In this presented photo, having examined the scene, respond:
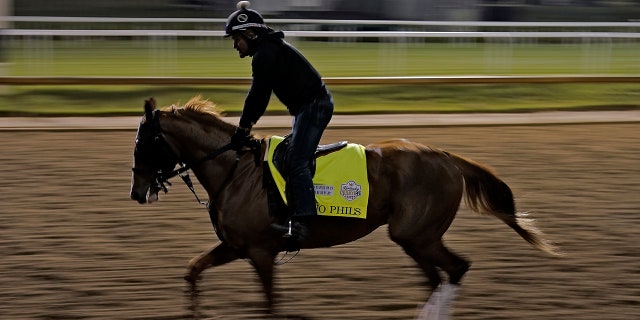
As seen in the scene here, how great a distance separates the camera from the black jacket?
19.5 ft

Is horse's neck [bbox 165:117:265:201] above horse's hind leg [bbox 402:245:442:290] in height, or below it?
above

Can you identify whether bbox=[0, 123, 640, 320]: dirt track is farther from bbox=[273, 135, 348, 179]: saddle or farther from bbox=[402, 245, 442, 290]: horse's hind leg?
bbox=[273, 135, 348, 179]: saddle

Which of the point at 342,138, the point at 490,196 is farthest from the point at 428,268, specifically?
the point at 342,138

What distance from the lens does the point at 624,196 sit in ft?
34.6

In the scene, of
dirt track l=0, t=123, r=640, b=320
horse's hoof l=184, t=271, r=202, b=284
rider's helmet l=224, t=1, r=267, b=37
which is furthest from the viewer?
dirt track l=0, t=123, r=640, b=320

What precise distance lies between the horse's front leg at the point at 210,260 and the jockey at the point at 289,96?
0.43m

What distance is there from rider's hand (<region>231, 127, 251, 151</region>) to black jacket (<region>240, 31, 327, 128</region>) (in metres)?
0.05

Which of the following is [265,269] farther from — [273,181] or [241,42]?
[241,42]

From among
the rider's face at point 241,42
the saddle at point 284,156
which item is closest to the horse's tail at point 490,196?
the saddle at point 284,156

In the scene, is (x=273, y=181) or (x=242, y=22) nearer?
(x=242, y=22)

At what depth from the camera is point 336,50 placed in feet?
67.6

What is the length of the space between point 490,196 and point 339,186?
3.59 ft

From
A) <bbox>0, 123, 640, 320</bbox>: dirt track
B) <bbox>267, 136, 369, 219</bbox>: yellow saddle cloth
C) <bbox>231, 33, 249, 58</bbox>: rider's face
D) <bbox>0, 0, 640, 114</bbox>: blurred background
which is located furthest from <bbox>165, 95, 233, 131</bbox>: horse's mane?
<bbox>0, 0, 640, 114</bbox>: blurred background

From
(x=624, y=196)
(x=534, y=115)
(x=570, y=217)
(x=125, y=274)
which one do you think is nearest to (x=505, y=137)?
(x=534, y=115)
